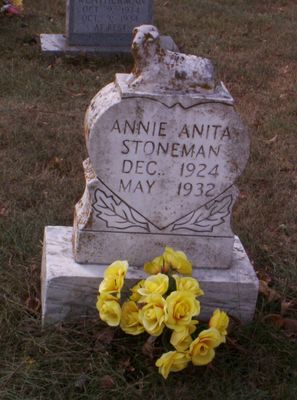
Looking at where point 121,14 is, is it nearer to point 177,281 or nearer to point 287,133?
point 287,133

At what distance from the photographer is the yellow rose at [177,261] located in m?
2.85

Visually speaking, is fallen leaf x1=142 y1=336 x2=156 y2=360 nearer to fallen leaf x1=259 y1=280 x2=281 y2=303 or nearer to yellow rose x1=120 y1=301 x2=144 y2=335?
yellow rose x1=120 y1=301 x2=144 y2=335

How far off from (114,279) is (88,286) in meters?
0.24

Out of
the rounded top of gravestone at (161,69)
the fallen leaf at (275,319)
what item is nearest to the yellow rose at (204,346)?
the fallen leaf at (275,319)

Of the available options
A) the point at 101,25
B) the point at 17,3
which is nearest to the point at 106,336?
the point at 101,25

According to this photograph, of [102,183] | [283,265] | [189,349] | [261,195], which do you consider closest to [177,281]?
[189,349]

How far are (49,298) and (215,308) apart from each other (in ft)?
2.28

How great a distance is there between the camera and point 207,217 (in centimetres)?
306

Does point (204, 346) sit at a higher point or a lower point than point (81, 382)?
higher

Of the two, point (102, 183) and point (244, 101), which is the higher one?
point (102, 183)

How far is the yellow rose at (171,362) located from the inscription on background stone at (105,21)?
16.8 ft

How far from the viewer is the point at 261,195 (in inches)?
170

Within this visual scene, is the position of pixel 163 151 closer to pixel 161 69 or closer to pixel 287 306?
pixel 161 69

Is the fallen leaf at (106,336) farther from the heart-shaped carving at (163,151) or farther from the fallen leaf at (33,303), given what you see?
the heart-shaped carving at (163,151)
